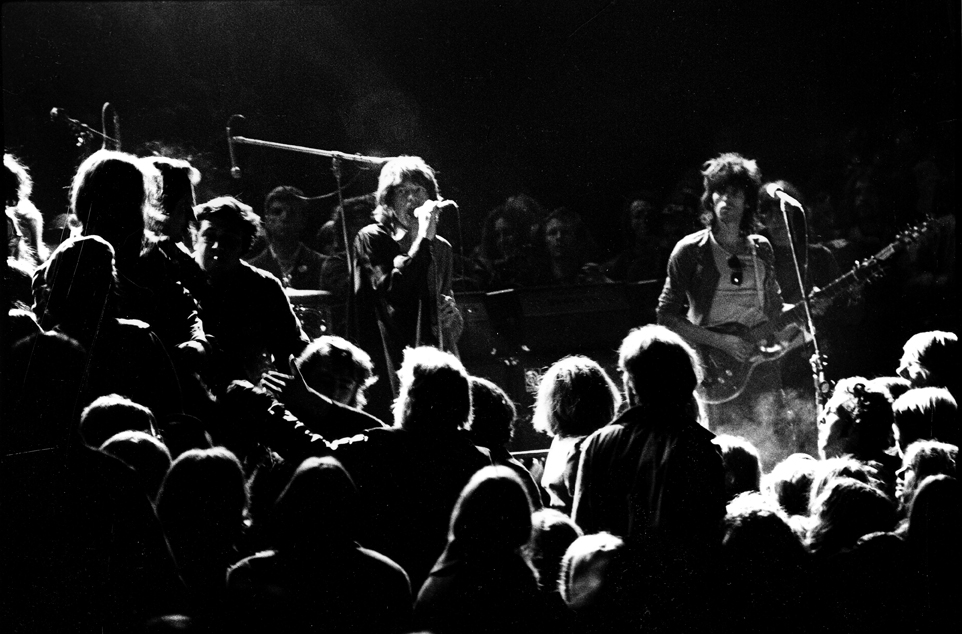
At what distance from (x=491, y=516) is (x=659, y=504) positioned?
2.08 ft

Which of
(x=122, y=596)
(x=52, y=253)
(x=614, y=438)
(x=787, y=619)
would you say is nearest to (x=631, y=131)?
(x=614, y=438)

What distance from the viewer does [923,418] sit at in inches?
143

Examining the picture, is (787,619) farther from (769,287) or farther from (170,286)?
(170,286)

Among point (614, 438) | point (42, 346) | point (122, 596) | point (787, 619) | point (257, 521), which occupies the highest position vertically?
point (42, 346)

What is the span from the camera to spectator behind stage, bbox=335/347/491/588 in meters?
3.27

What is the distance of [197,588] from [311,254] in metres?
1.31

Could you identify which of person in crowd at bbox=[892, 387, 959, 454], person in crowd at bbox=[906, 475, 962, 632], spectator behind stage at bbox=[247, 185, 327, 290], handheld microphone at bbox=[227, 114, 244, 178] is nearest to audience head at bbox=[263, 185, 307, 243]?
spectator behind stage at bbox=[247, 185, 327, 290]

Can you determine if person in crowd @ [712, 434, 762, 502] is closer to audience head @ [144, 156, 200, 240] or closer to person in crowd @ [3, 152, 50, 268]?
audience head @ [144, 156, 200, 240]

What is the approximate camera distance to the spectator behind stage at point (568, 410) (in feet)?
11.0

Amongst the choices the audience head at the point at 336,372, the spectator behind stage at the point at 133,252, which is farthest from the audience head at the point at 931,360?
the spectator behind stage at the point at 133,252

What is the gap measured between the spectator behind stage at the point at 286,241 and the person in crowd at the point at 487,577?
1.11 metres

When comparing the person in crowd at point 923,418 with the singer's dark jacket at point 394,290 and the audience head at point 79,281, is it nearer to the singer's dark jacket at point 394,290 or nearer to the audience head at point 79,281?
the singer's dark jacket at point 394,290

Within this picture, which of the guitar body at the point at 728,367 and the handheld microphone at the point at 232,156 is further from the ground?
the handheld microphone at the point at 232,156

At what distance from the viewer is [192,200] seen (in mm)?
3439
